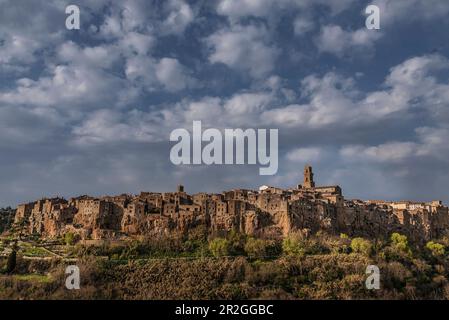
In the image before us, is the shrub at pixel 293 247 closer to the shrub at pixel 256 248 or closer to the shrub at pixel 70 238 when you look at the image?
the shrub at pixel 256 248

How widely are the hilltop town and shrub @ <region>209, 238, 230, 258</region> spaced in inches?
135

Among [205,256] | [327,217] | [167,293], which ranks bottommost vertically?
[167,293]

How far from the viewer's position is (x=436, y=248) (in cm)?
5491

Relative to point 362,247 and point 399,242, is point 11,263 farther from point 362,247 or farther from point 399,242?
point 399,242

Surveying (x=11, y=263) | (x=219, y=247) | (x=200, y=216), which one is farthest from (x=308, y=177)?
(x=11, y=263)

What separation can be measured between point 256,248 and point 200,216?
7856 millimetres

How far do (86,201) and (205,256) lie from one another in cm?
1642

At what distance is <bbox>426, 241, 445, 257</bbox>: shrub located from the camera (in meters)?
53.8

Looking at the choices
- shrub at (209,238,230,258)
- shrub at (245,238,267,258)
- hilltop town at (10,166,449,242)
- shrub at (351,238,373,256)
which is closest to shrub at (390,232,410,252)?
hilltop town at (10,166,449,242)
